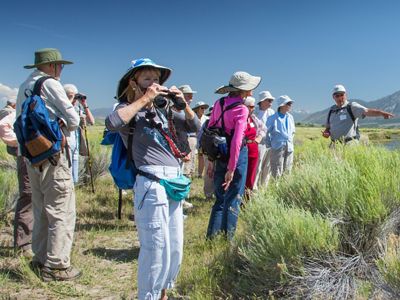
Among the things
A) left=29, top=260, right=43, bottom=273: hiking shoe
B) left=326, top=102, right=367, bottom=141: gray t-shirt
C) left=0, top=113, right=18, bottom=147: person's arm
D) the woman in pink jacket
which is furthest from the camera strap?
left=326, top=102, right=367, bottom=141: gray t-shirt

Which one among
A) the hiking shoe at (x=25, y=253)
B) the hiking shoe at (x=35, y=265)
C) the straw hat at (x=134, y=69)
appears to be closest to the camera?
the straw hat at (x=134, y=69)

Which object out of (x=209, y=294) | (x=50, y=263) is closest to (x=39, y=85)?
(x=50, y=263)

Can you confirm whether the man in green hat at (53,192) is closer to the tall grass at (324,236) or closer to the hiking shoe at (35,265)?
the hiking shoe at (35,265)

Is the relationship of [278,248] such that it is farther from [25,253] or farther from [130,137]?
[25,253]

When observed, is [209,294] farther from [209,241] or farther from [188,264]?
[209,241]

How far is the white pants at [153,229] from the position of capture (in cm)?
288

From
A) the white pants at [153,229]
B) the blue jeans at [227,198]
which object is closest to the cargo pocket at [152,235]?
the white pants at [153,229]

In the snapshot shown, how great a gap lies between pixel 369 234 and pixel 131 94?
2.25 meters

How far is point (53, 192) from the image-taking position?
3.99 meters

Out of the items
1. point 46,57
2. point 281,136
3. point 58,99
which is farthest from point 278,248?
point 281,136

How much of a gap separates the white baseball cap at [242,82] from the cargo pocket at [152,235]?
221 centimetres

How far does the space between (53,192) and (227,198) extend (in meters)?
1.97

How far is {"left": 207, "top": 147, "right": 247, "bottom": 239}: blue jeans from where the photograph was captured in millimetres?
4719

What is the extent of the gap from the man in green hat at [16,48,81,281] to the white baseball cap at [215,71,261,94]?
1771 millimetres
